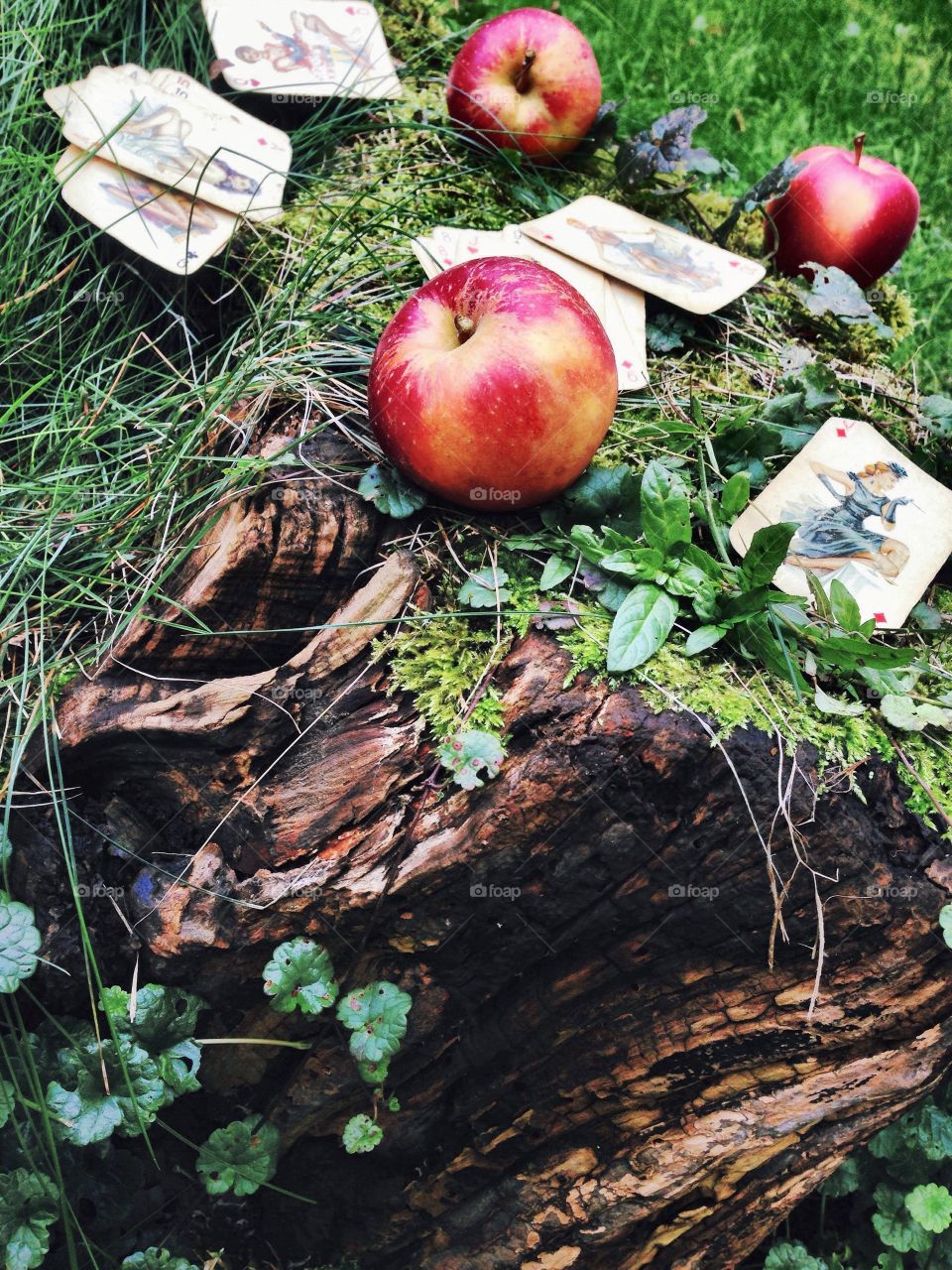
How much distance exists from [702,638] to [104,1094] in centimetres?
120

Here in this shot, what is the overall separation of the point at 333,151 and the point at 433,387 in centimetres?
136

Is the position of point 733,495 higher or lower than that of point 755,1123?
higher

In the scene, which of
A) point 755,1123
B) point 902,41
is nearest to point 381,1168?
point 755,1123

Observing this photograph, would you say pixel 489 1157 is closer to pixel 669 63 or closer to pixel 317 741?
pixel 317 741

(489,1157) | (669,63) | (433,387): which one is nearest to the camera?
(433,387)

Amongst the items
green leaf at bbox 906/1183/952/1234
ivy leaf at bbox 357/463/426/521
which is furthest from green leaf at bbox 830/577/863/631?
green leaf at bbox 906/1183/952/1234

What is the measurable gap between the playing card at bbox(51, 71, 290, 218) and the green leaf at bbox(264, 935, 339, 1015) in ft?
5.25

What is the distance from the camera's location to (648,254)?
88.1 inches

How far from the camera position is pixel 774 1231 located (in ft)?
6.14

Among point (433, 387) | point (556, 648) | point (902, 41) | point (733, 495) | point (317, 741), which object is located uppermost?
point (902, 41)

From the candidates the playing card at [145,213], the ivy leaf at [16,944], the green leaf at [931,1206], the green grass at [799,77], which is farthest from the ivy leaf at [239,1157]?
the green grass at [799,77]

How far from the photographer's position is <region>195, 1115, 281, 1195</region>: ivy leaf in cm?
161

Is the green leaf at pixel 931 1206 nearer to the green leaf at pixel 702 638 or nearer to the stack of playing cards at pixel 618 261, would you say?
the green leaf at pixel 702 638

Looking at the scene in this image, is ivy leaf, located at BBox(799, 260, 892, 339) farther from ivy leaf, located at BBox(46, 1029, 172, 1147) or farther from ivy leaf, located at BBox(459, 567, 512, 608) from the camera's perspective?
ivy leaf, located at BBox(46, 1029, 172, 1147)
